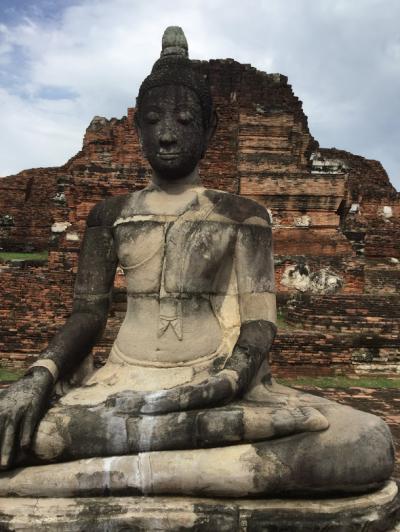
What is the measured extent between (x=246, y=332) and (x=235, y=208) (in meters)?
0.79

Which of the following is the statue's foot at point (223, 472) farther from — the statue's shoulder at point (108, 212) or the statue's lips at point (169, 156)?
the statue's lips at point (169, 156)

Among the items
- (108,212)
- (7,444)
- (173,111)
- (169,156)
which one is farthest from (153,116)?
(7,444)

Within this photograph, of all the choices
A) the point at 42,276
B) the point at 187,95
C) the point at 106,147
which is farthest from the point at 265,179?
the point at 187,95

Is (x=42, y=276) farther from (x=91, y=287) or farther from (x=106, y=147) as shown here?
(x=106, y=147)

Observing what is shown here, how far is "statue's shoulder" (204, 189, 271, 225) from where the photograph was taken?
348 cm

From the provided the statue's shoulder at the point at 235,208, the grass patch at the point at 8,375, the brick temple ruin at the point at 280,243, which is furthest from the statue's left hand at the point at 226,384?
the grass patch at the point at 8,375

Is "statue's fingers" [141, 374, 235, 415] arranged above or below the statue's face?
below

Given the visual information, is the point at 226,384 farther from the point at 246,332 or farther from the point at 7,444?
the point at 7,444

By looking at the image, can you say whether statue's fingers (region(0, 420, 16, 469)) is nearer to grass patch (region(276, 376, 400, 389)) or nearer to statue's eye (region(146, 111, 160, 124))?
statue's eye (region(146, 111, 160, 124))

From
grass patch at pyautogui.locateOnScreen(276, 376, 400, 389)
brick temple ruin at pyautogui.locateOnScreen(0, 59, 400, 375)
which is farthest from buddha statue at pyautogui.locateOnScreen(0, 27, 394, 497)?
grass patch at pyautogui.locateOnScreen(276, 376, 400, 389)

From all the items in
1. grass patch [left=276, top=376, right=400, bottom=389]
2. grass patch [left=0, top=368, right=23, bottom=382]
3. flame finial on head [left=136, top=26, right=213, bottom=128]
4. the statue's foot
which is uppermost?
flame finial on head [left=136, top=26, right=213, bottom=128]

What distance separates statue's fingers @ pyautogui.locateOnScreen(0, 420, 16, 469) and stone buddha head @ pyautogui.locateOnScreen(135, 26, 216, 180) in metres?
1.74

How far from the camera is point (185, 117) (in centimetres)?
341

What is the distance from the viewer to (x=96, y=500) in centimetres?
262
